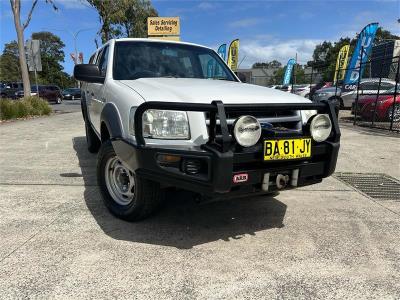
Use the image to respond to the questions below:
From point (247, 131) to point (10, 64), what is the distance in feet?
291

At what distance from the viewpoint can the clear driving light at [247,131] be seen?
9.42 ft

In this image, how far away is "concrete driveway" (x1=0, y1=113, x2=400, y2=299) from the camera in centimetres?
257

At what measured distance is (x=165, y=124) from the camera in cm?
304

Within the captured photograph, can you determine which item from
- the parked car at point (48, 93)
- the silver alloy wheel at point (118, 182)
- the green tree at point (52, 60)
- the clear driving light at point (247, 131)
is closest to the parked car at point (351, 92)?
the silver alloy wheel at point (118, 182)

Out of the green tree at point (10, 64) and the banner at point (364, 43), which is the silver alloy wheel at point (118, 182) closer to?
the banner at point (364, 43)

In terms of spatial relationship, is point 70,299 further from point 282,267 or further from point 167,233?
point 282,267

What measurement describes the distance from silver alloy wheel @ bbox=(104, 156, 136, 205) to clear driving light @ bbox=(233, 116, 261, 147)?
4.22 ft

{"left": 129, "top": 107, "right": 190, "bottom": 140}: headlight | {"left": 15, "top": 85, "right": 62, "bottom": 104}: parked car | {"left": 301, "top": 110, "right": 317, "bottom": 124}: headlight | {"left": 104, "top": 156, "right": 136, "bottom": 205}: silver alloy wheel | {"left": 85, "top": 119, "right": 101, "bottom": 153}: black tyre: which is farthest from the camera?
{"left": 15, "top": 85, "right": 62, "bottom": 104}: parked car

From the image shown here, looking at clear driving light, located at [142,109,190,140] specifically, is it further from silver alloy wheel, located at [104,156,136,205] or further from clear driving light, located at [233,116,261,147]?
silver alloy wheel, located at [104,156,136,205]

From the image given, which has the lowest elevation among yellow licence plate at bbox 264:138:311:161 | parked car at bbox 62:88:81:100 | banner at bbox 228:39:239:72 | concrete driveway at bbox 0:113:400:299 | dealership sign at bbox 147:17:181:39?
parked car at bbox 62:88:81:100

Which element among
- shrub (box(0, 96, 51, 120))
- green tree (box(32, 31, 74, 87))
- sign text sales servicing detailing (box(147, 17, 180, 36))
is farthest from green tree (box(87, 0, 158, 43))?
green tree (box(32, 31, 74, 87))

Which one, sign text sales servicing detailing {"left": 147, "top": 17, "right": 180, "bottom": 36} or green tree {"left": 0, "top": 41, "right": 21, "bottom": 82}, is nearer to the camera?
sign text sales servicing detailing {"left": 147, "top": 17, "right": 180, "bottom": 36}

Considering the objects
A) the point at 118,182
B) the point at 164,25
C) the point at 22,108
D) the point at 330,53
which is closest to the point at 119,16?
the point at 164,25

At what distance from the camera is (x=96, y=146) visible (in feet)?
22.2
